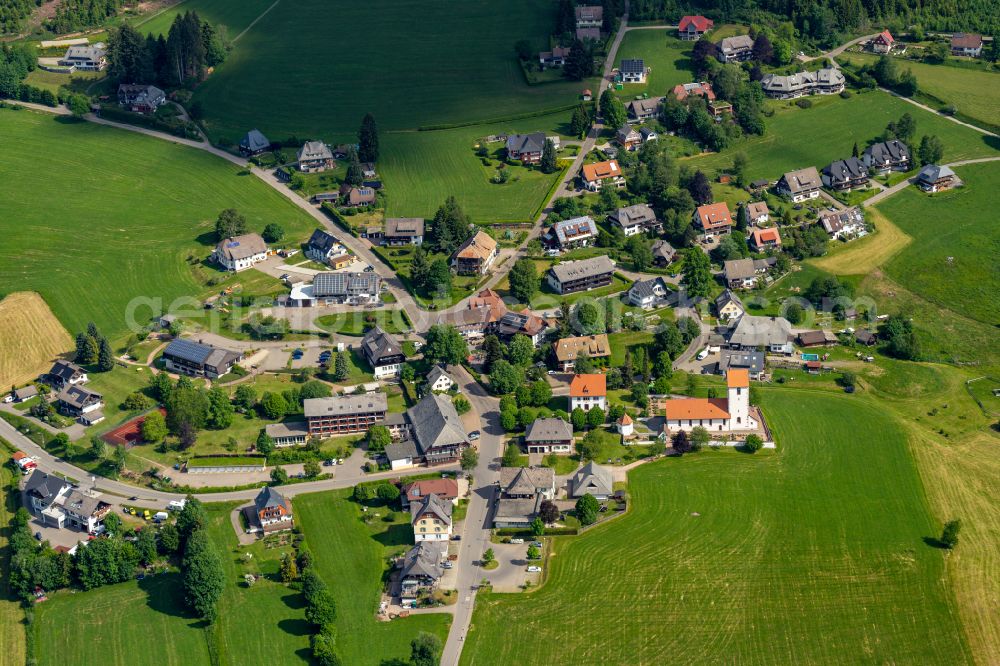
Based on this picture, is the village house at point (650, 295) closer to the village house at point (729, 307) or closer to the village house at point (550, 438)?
the village house at point (729, 307)

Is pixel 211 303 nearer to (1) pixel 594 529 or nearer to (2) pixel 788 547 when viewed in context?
(1) pixel 594 529

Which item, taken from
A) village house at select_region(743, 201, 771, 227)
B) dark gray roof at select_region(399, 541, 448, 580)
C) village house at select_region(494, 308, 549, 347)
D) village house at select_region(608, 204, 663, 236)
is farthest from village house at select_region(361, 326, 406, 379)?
village house at select_region(743, 201, 771, 227)

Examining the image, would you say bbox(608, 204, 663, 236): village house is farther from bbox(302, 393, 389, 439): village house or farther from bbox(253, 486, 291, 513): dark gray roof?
bbox(253, 486, 291, 513): dark gray roof

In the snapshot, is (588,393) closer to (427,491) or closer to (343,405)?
(427,491)

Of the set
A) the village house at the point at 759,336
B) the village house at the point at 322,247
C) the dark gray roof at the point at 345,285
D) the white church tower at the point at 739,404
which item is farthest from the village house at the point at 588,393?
the village house at the point at 322,247

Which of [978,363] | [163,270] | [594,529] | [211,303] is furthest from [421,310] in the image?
[978,363]
